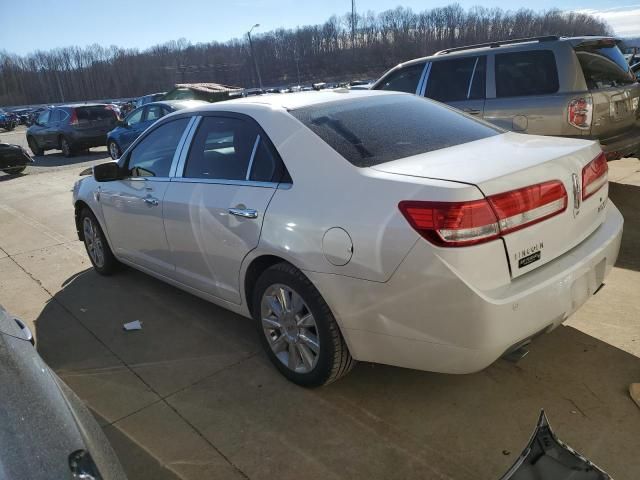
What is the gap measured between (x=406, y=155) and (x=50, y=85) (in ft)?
477

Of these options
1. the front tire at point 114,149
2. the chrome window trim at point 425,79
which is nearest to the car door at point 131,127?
the front tire at point 114,149

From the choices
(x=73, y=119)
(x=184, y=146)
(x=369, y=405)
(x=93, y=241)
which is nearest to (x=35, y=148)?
(x=73, y=119)

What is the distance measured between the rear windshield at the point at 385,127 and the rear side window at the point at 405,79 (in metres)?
3.68

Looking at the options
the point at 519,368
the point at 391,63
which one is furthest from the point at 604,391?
the point at 391,63

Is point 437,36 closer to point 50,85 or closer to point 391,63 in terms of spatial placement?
point 391,63

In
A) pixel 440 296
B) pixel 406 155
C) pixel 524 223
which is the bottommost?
pixel 440 296

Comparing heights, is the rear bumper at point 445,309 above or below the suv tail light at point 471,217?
below

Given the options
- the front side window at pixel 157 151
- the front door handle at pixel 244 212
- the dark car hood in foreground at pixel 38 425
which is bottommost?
the dark car hood in foreground at pixel 38 425

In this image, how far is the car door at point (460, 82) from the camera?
626 cm

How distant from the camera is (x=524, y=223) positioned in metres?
2.26

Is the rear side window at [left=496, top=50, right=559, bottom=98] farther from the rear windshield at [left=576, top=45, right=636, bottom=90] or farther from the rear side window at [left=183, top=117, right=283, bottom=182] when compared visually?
the rear side window at [left=183, top=117, right=283, bottom=182]

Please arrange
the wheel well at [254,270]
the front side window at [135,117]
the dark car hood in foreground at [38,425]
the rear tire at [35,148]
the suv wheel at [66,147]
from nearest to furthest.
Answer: the dark car hood in foreground at [38,425] → the wheel well at [254,270] → the front side window at [135,117] → the suv wheel at [66,147] → the rear tire at [35,148]

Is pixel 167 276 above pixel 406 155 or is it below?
below

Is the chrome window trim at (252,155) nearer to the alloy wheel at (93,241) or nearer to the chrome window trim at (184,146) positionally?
the chrome window trim at (184,146)
